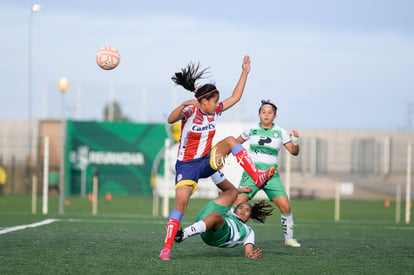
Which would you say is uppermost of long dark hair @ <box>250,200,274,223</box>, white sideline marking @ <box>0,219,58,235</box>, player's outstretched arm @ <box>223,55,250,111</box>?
player's outstretched arm @ <box>223,55,250,111</box>

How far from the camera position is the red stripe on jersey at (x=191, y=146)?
9141 mm

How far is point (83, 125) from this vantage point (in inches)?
1501

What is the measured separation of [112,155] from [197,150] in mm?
28507

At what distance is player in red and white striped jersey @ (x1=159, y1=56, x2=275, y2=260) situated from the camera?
8.98 meters

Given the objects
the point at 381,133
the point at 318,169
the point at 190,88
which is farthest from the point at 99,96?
the point at 190,88

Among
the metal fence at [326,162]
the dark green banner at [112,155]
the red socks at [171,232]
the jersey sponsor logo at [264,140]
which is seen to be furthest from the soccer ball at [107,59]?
the metal fence at [326,162]

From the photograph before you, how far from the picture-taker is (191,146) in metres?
9.19

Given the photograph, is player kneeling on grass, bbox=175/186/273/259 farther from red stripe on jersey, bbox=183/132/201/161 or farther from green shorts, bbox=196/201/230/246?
red stripe on jersey, bbox=183/132/201/161

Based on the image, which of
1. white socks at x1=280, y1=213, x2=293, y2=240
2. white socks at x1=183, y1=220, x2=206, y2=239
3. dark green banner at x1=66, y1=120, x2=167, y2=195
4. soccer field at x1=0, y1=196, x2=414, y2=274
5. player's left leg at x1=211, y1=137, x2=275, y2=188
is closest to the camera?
soccer field at x1=0, y1=196, x2=414, y2=274

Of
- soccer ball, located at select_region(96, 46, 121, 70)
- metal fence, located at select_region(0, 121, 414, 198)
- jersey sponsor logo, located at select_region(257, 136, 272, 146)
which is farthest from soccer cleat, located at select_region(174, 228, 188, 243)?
metal fence, located at select_region(0, 121, 414, 198)

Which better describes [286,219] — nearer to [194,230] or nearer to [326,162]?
[194,230]

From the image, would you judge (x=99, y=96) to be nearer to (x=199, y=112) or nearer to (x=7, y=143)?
(x=7, y=143)

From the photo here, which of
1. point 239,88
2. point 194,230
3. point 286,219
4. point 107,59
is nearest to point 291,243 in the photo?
point 286,219

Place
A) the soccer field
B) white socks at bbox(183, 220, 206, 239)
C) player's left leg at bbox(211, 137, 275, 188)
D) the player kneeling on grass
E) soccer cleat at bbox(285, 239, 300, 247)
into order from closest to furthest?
the soccer field
white socks at bbox(183, 220, 206, 239)
the player kneeling on grass
player's left leg at bbox(211, 137, 275, 188)
soccer cleat at bbox(285, 239, 300, 247)
